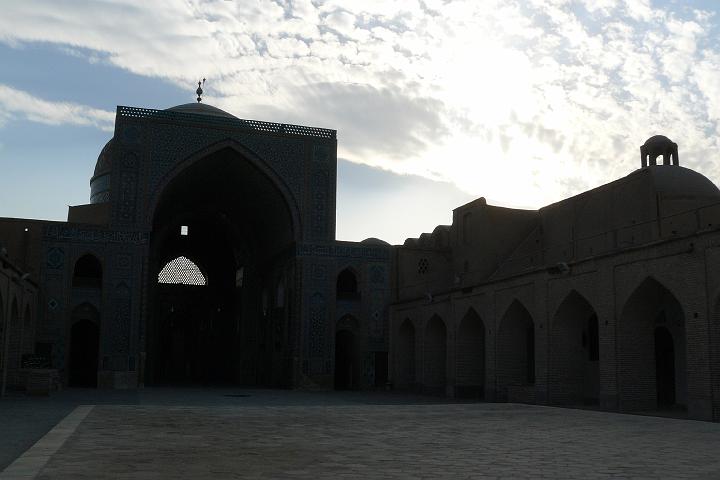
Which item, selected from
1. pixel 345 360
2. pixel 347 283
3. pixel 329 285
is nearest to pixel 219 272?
pixel 347 283

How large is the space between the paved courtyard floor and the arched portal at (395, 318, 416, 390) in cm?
1427

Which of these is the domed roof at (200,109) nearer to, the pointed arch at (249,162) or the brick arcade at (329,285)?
the brick arcade at (329,285)

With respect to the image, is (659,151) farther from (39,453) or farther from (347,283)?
(39,453)

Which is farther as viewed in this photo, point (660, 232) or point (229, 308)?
point (229, 308)

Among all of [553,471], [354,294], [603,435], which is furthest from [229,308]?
[553,471]

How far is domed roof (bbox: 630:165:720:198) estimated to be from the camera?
22.4 meters

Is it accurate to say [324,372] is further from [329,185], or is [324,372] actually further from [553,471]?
[553,471]

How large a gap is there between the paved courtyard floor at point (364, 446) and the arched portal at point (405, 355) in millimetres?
14265

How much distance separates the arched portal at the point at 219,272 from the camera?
31.6 meters

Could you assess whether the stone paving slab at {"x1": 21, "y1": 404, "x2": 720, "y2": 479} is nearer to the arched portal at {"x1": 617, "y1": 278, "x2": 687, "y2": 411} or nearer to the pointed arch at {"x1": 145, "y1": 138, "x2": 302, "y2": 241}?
the arched portal at {"x1": 617, "y1": 278, "x2": 687, "y2": 411}

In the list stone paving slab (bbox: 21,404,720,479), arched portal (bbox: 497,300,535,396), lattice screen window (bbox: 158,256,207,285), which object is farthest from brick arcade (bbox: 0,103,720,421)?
stone paving slab (bbox: 21,404,720,479)

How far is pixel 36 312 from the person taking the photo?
26.8 meters

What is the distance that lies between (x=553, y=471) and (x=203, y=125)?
82.6 feet

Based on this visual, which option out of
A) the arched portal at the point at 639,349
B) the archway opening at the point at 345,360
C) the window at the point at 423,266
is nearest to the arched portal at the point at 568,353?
the arched portal at the point at 639,349
